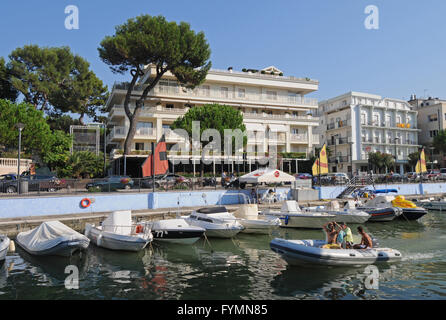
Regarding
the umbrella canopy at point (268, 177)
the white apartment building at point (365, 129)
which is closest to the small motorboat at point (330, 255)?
the umbrella canopy at point (268, 177)

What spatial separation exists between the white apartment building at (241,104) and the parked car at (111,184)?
16.7 metres

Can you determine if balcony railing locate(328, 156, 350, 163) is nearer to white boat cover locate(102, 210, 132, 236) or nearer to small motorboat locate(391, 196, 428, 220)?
small motorboat locate(391, 196, 428, 220)

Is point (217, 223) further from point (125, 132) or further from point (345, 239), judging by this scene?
point (125, 132)

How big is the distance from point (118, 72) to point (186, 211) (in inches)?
1038

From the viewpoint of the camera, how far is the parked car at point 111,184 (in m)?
24.3

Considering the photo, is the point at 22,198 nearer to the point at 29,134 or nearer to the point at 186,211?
the point at 186,211

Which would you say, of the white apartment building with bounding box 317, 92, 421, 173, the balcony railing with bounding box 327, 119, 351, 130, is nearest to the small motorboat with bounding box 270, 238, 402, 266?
the white apartment building with bounding box 317, 92, 421, 173

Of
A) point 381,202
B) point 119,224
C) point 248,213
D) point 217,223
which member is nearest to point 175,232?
point 217,223

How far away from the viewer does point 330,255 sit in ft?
38.9

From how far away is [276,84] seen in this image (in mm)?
55062

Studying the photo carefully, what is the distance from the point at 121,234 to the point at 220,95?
3892 cm

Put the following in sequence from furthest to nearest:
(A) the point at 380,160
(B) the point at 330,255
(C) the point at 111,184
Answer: (A) the point at 380,160
(C) the point at 111,184
(B) the point at 330,255

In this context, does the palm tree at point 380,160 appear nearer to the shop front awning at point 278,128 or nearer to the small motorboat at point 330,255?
the shop front awning at point 278,128
